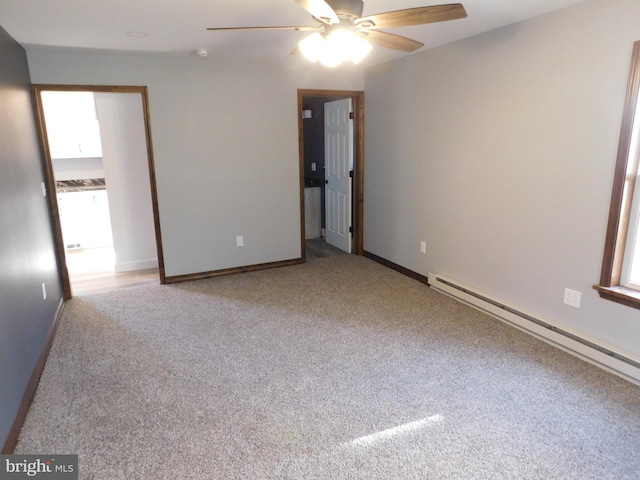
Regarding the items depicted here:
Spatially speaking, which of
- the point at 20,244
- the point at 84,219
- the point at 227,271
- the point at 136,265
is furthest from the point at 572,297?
the point at 84,219

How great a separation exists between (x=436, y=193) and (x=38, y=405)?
3.47 meters

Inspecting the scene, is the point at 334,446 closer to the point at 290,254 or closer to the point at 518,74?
the point at 518,74

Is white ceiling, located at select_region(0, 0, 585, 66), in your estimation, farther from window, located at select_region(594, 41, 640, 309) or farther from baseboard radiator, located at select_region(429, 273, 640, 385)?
baseboard radiator, located at select_region(429, 273, 640, 385)

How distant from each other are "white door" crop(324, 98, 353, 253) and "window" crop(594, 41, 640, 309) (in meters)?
3.07

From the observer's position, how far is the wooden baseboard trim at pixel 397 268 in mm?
4332

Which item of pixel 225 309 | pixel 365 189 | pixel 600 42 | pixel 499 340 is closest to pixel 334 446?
pixel 499 340

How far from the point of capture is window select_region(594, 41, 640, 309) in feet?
7.85

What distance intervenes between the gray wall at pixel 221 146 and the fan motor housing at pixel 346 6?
8.40 ft

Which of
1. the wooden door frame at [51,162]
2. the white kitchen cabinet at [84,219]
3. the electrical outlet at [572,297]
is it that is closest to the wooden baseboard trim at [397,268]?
the electrical outlet at [572,297]

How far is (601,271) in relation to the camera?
8.71 feet

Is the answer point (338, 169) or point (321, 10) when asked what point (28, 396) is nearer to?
point (321, 10)

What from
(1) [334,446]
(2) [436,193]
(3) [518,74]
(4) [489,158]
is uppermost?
(3) [518,74]

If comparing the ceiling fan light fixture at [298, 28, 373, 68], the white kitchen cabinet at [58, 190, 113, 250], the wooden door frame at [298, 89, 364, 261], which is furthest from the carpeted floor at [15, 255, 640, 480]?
the white kitchen cabinet at [58, 190, 113, 250]

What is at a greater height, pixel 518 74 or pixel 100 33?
pixel 100 33
